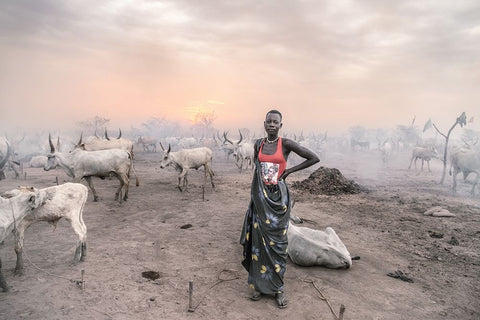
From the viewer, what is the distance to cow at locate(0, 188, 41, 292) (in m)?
3.92

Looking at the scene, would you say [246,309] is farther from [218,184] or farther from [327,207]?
[218,184]

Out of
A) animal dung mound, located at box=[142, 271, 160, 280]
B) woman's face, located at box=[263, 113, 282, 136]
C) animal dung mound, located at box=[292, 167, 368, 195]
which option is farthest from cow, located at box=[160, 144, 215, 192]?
woman's face, located at box=[263, 113, 282, 136]

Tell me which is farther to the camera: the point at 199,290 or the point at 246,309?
the point at 199,290

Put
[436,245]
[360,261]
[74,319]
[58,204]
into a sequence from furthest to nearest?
[436,245] → [360,261] → [58,204] → [74,319]

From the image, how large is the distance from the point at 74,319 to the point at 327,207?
313 inches

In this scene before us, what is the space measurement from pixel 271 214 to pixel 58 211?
3.70 meters

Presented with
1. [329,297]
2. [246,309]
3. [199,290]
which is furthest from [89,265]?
[329,297]

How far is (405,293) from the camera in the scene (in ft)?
13.8

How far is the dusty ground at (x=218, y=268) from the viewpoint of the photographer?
3646 millimetres

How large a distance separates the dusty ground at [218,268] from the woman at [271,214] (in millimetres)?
381

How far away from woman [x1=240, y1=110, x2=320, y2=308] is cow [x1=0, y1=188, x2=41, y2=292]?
347 cm

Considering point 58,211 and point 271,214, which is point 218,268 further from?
point 58,211

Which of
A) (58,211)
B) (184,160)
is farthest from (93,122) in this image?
(58,211)

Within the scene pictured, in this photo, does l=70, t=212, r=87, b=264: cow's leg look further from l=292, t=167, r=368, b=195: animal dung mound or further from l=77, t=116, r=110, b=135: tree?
l=77, t=116, r=110, b=135: tree
